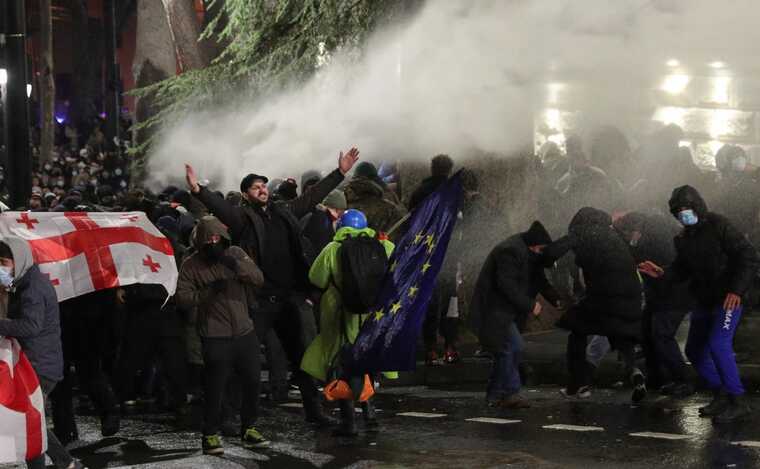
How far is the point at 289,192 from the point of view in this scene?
14156 millimetres

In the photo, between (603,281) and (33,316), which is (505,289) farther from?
(33,316)

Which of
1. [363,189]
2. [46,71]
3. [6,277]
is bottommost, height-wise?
[6,277]

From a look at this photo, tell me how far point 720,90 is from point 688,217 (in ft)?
10.9

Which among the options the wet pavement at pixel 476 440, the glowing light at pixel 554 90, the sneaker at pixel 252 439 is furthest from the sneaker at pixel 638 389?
the sneaker at pixel 252 439

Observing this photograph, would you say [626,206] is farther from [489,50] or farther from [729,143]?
[489,50]

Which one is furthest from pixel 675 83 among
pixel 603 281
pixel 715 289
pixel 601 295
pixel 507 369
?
pixel 507 369

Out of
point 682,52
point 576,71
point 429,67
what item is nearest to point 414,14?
point 429,67

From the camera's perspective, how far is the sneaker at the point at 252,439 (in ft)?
34.2

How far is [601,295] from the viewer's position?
1228 centimetres

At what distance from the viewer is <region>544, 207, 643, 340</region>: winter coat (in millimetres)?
12211

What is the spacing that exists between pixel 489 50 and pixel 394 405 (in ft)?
11.0

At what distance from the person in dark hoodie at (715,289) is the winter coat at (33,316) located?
186 inches

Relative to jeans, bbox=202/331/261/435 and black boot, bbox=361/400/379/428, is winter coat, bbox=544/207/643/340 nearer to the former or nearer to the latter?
black boot, bbox=361/400/379/428

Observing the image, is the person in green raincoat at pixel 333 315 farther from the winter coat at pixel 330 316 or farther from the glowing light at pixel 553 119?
the glowing light at pixel 553 119
